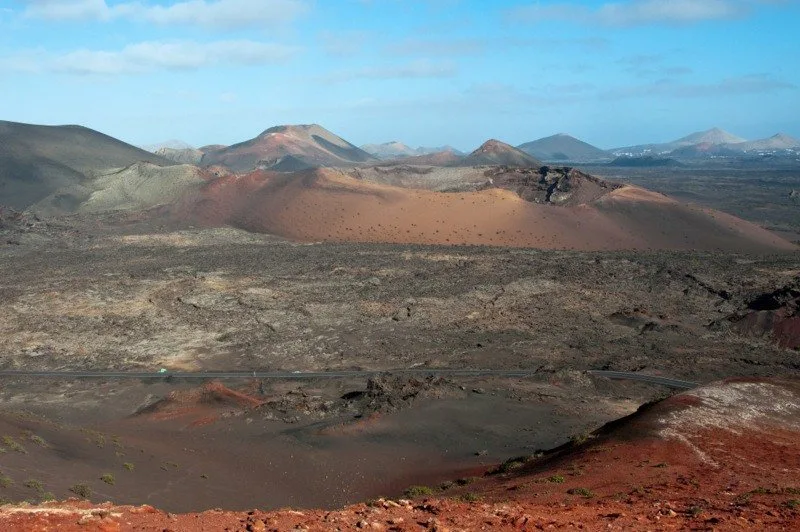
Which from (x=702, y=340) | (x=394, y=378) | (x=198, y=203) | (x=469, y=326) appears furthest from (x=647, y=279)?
(x=198, y=203)

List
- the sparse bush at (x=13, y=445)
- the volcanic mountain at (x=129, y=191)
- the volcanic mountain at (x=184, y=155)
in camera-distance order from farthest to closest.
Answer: the volcanic mountain at (x=184, y=155) < the volcanic mountain at (x=129, y=191) < the sparse bush at (x=13, y=445)

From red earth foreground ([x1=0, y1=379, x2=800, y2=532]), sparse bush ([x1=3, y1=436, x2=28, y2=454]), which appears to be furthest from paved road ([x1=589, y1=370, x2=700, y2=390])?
sparse bush ([x1=3, y1=436, x2=28, y2=454])

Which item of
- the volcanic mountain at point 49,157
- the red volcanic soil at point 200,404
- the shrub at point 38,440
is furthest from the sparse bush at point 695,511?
Answer: the volcanic mountain at point 49,157

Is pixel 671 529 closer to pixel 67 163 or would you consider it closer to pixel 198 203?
pixel 198 203

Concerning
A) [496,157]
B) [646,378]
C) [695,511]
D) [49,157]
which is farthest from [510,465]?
[496,157]

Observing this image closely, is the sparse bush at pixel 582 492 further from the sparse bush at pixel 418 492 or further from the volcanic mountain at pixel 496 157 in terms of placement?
the volcanic mountain at pixel 496 157

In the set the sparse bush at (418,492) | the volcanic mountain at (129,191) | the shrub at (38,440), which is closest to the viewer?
the sparse bush at (418,492)

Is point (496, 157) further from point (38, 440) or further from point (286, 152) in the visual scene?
point (38, 440)
